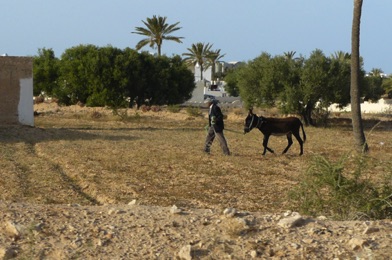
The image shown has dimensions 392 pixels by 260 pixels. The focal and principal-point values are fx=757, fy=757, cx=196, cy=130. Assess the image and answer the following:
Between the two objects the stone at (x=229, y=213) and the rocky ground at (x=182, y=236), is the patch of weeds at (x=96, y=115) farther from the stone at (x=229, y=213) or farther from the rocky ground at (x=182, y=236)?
the stone at (x=229, y=213)

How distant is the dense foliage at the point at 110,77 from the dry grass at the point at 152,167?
72.1 ft

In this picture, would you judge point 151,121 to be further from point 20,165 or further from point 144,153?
point 20,165

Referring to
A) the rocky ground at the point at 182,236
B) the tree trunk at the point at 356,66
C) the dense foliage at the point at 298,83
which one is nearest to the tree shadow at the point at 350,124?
the dense foliage at the point at 298,83

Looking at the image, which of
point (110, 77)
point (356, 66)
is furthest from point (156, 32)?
point (356, 66)

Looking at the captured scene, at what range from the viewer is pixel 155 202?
1288 cm

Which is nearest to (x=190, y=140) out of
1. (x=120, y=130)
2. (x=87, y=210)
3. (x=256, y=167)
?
(x=120, y=130)

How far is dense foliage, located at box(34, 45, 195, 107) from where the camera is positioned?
52.9m

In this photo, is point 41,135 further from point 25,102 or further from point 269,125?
point 269,125

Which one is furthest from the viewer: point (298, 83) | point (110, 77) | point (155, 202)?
point (110, 77)

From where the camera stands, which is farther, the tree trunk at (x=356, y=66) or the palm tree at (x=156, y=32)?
the palm tree at (x=156, y=32)

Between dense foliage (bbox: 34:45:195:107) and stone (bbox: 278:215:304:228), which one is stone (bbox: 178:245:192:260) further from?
dense foliage (bbox: 34:45:195:107)

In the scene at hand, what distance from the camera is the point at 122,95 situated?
53.8 meters

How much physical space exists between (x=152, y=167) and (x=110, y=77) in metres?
35.6

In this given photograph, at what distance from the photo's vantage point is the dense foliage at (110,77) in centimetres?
5288
